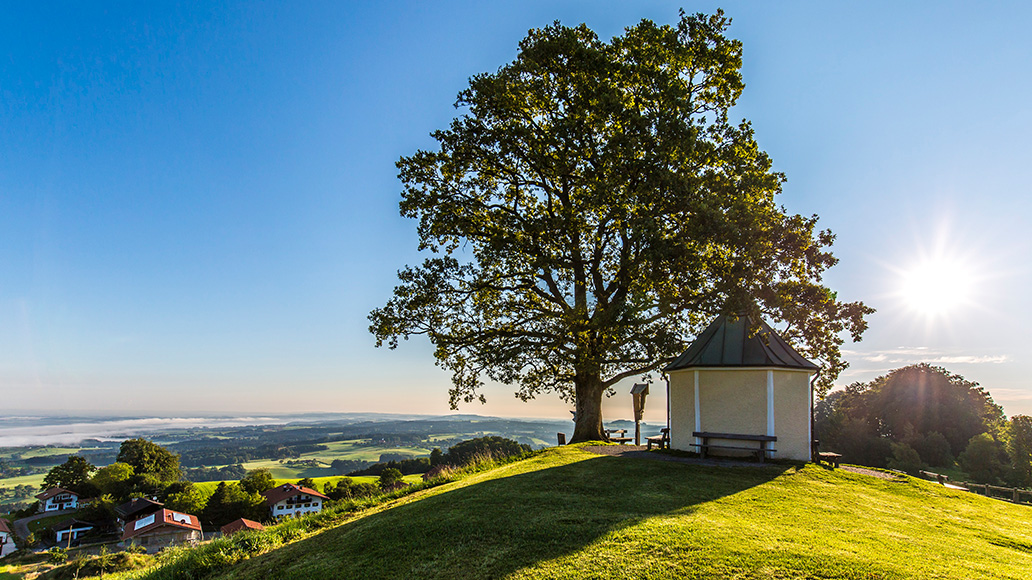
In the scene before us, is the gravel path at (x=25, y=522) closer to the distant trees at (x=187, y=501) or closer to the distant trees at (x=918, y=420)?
the distant trees at (x=187, y=501)

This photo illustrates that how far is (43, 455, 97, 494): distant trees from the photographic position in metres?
51.7

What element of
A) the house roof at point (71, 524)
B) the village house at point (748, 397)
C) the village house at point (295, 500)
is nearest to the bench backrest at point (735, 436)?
the village house at point (748, 397)

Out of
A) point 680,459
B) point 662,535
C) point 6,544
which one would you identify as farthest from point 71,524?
point 662,535

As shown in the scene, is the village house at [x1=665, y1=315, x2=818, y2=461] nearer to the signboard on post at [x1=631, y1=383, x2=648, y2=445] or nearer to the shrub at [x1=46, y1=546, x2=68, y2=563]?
the signboard on post at [x1=631, y1=383, x2=648, y2=445]

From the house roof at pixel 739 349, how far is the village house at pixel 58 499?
63531mm

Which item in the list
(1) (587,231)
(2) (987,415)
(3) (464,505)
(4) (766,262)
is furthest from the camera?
(2) (987,415)

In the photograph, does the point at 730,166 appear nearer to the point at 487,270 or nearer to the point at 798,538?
the point at 487,270

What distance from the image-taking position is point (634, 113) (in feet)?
51.2

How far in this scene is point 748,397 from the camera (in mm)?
15805

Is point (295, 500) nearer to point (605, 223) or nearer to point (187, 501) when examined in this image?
point (187, 501)

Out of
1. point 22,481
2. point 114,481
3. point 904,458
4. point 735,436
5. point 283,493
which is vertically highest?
point 735,436

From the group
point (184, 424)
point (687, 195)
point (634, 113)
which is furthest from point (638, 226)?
point (184, 424)

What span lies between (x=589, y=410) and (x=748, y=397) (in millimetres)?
5861

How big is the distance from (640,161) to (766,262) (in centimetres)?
475
